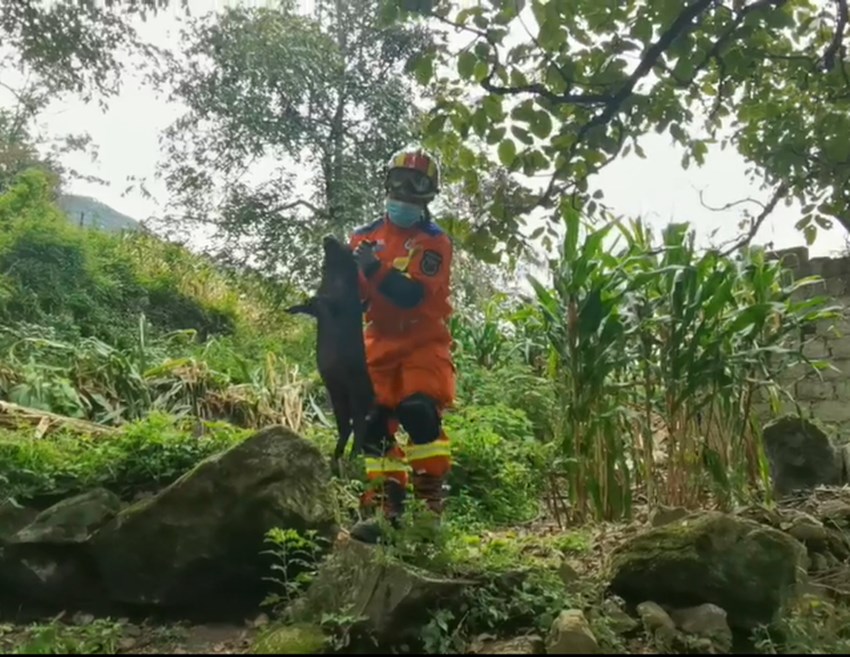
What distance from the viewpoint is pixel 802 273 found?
275 inches

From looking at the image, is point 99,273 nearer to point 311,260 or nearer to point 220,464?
point 311,260

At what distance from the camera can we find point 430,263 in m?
3.51

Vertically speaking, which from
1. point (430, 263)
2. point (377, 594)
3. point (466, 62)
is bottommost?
point (377, 594)

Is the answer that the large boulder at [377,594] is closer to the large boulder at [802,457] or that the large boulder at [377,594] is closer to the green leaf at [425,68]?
the green leaf at [425,68]

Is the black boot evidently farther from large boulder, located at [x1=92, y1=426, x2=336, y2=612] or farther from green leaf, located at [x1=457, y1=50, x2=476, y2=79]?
green leaf, located at [x1=457, y1=50, x2=476, y2=79]

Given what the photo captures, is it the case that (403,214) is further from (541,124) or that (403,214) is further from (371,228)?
(541,124)

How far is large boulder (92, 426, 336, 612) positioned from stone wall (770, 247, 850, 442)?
4471 millimetres

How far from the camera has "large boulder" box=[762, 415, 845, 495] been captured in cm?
513

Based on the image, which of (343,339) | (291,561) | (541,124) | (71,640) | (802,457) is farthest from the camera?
(802,457)

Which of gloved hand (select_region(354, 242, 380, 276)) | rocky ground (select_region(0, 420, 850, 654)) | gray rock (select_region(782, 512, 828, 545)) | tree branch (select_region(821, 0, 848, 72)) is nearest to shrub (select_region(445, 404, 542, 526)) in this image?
rocky ground (select_region(0, 420, 850, 654))

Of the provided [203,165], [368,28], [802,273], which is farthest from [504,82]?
[203,165]

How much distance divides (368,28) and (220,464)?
23.5 feet

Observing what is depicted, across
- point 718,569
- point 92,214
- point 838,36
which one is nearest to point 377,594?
point 718,569

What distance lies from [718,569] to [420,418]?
3.99 ft
